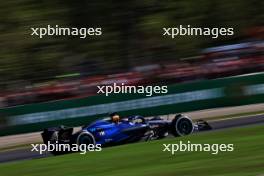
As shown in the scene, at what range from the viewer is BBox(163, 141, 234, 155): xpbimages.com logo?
8812 millimetres

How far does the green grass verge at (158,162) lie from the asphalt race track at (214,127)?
3.09ft

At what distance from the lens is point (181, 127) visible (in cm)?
1159

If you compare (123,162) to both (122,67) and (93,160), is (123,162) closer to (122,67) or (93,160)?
(93,160)

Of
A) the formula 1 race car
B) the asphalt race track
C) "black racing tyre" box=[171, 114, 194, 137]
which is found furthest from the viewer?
"black racing tyre" box=[171, 114, 194, 137]

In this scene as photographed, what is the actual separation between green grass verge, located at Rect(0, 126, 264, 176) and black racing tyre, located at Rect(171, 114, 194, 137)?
0.71 meters

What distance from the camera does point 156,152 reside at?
9258mm

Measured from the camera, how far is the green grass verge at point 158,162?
7402 millimetres

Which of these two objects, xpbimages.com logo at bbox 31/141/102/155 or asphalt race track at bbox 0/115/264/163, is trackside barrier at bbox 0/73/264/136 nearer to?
asphalt race track at bbox 0/115/264/163

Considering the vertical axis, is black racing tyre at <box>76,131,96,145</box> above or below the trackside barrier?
below

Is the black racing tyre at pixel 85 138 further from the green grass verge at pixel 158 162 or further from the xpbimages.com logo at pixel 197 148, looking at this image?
the xpbimages.com logo at pixel 197 148

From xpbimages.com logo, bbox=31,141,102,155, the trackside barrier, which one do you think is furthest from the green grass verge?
the trackside barrier

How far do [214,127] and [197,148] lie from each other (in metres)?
3.03

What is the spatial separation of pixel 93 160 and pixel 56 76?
12.6 m

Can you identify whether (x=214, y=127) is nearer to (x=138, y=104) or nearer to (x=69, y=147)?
(x=138, y=104)
